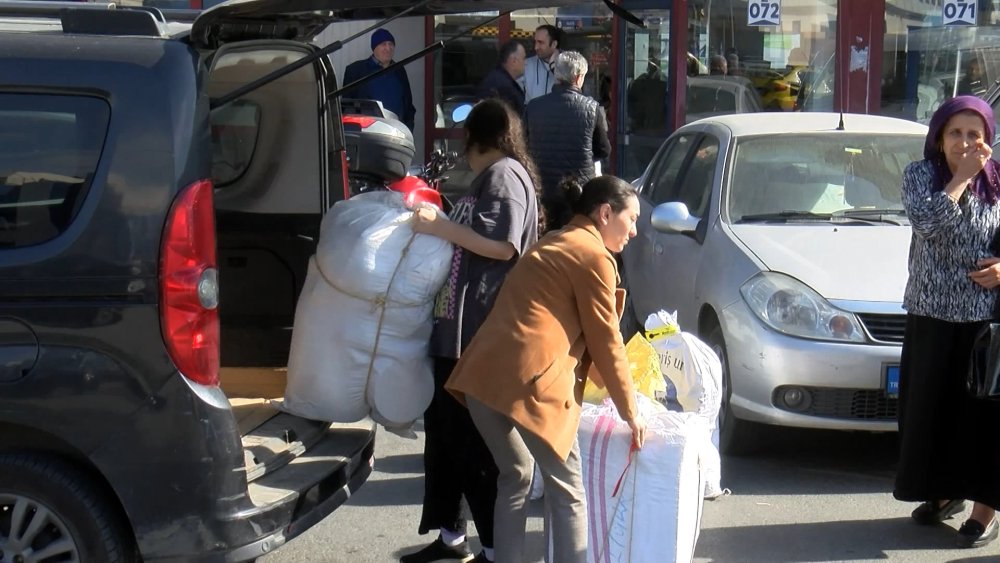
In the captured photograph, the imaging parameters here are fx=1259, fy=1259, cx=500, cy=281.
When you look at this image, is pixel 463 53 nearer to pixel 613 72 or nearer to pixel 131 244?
pixel 613 72

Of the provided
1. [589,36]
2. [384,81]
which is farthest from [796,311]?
[589,36]

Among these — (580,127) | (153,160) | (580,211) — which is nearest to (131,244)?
(153,160)

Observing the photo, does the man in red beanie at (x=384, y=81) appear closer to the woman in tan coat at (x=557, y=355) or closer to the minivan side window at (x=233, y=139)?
the minivan side window at (x=233, y=139)

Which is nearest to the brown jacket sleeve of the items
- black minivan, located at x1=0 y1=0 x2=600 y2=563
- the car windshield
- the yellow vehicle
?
black minivan, located at x1=0 y1=0 x2=600 y2=563

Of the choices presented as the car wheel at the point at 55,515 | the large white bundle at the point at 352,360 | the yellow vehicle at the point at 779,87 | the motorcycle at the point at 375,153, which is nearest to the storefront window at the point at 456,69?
the yellow vehicle at the point at 779,87

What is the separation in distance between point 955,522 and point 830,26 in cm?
841

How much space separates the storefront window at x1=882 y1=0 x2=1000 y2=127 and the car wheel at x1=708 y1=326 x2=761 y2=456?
7407 millimetres

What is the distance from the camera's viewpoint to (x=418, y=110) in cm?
1428

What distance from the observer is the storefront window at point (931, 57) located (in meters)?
12.3

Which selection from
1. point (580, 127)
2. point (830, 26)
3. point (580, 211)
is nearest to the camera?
point (580, 211)

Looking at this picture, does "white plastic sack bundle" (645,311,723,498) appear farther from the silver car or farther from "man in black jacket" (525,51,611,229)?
"man in black jacket" (525,51,611,229)

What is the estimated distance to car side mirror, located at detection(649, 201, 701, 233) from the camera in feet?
21.2

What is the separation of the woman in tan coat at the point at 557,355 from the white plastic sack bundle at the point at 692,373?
1.68 ft

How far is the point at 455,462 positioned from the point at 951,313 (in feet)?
6.51
